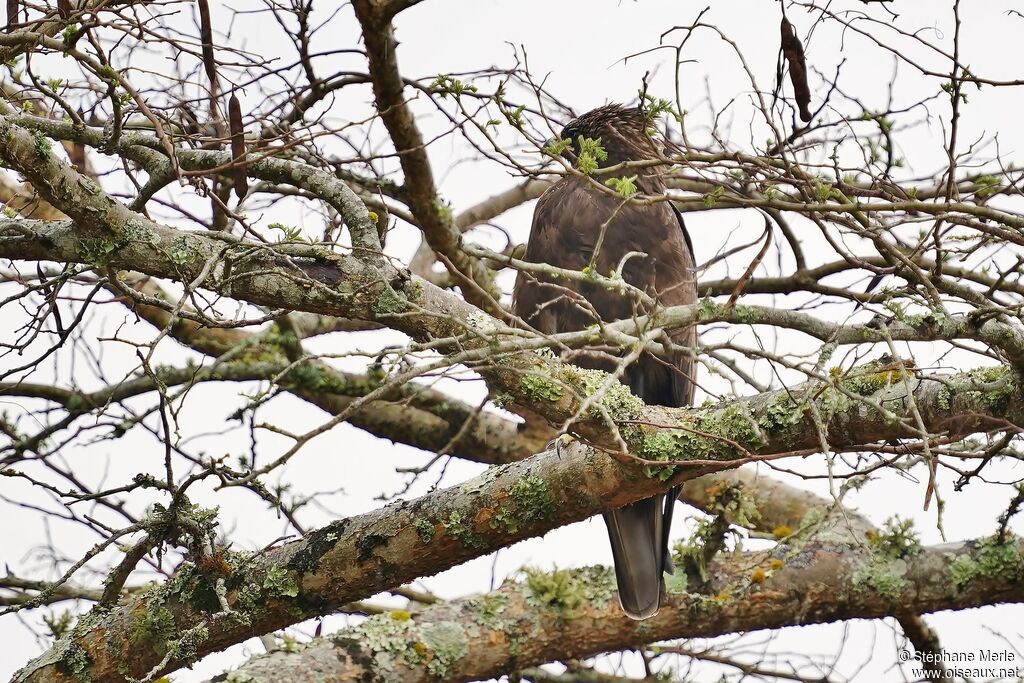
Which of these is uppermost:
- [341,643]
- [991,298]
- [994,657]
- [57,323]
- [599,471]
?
[57,323]

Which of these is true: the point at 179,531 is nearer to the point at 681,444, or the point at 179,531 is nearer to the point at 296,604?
the point at 296,604

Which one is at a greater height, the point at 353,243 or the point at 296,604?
the point at 353,243

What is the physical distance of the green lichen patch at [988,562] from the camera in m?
3.50

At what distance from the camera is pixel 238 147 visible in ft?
9.26

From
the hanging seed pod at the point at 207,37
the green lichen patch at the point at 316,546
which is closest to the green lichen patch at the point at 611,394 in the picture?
the green lichen patch at the point at 316,546

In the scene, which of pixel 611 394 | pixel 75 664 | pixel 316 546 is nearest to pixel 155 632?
pixel 75 664

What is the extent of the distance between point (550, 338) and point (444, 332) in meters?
0.49

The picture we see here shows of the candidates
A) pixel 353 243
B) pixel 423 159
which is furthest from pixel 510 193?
pixel 353 243

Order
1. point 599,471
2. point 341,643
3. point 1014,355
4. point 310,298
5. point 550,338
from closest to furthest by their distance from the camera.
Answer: point 550,338
point 1014,355
point 310,298
point 599,471
point 341,643

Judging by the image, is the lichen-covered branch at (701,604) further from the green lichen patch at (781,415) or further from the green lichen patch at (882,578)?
the green lichen patch at (781,415)

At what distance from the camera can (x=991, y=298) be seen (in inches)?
97.7

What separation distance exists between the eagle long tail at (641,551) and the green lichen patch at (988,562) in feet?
3.27

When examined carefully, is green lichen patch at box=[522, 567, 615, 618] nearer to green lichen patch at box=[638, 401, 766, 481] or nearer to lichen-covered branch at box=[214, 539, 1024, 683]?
lichen-covered branch at box=[214, 539, 1024, 683]

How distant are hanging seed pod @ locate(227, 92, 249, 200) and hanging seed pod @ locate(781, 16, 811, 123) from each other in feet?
4.76
